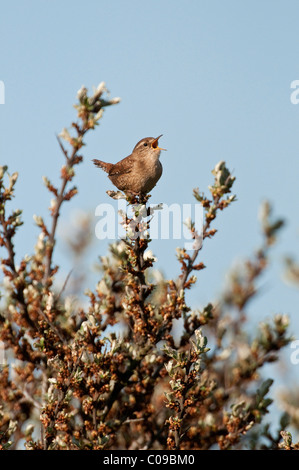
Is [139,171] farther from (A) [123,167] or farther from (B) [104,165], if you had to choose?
(B) [104,165]

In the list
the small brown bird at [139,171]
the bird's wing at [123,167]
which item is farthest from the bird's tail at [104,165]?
the bird's wing at [123,167]

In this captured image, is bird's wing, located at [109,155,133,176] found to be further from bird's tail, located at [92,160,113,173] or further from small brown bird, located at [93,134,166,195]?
bird's tail, located at [92,160,113,173]

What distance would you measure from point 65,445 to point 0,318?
4.90ft

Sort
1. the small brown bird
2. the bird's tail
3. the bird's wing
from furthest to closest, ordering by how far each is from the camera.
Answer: the bird's tail
the bird's wing
the small brown bird

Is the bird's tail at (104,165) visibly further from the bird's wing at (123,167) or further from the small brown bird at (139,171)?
the bird's wing at (123,167)

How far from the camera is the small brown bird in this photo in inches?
253

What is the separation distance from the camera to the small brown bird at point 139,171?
21.1 feet

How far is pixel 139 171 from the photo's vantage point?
6.48m

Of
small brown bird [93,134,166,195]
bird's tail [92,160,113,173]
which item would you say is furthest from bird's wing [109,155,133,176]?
bird's tail [92,160,113,173]

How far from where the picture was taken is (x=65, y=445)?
4914 millimetres
